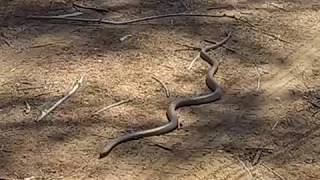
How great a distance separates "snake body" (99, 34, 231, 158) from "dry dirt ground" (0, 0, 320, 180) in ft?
0.12

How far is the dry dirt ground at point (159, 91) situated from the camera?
3404 mm

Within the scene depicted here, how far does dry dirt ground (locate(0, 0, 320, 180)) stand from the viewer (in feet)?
11.2

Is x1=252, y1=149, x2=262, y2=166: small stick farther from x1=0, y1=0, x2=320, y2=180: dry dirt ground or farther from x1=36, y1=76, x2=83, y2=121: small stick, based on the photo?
x1=36, y1=76, x2=83, y2=121: small stick

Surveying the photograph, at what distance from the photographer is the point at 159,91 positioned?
13.6ft

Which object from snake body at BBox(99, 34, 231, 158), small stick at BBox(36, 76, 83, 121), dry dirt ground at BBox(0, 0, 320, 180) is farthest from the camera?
small stick at BBox(36, 76, 83, 121)

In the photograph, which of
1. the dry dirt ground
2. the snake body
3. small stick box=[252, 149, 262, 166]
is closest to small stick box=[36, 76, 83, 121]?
the dry dirt ground

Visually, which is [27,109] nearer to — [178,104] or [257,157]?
[178,104]

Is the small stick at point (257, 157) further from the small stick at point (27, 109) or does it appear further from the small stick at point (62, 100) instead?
the small stick at point (27, 109)

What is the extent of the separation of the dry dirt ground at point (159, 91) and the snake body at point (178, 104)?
0.04m

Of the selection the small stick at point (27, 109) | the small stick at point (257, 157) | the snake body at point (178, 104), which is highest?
the snake body at point (178, 104)

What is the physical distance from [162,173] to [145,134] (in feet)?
1.15

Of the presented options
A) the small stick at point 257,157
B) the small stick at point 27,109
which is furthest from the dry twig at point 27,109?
the small stick at point 257,157

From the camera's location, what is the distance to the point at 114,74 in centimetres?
434

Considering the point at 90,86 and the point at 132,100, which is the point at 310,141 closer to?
the point at 132,100
